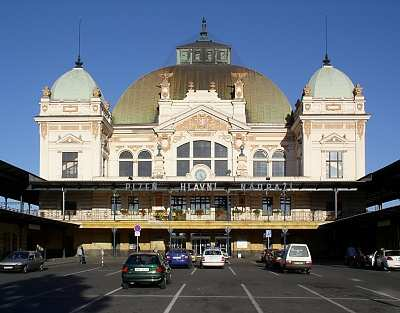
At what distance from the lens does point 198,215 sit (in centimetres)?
8131

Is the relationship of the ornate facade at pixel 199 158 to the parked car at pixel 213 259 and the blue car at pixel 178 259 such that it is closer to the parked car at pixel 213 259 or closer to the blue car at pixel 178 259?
the blue car at pixel 178 259

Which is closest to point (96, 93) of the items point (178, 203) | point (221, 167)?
point (178, 203)

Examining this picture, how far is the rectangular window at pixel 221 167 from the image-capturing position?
86250 millimetres

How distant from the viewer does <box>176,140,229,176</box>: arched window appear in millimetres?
→ 86188

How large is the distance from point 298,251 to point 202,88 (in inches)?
2027

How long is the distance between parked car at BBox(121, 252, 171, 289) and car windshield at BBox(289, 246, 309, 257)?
1583cm

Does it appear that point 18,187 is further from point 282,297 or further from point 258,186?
point 282,297

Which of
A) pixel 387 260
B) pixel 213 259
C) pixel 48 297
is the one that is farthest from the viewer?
pixel 213 259

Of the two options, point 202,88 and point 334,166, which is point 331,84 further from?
point 202,88

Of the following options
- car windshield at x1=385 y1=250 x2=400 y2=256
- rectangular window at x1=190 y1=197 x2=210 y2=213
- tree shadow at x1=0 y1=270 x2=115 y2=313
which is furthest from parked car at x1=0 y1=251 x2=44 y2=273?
Answer: rectangular window at x1=190 y1=197 x2=210 y2=213

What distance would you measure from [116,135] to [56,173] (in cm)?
1073

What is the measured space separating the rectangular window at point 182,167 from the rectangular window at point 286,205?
39.7ft

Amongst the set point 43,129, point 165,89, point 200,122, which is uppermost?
point 165,89

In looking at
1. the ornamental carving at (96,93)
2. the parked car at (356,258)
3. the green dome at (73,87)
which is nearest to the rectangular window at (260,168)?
the ornamental carving at (96,93)
